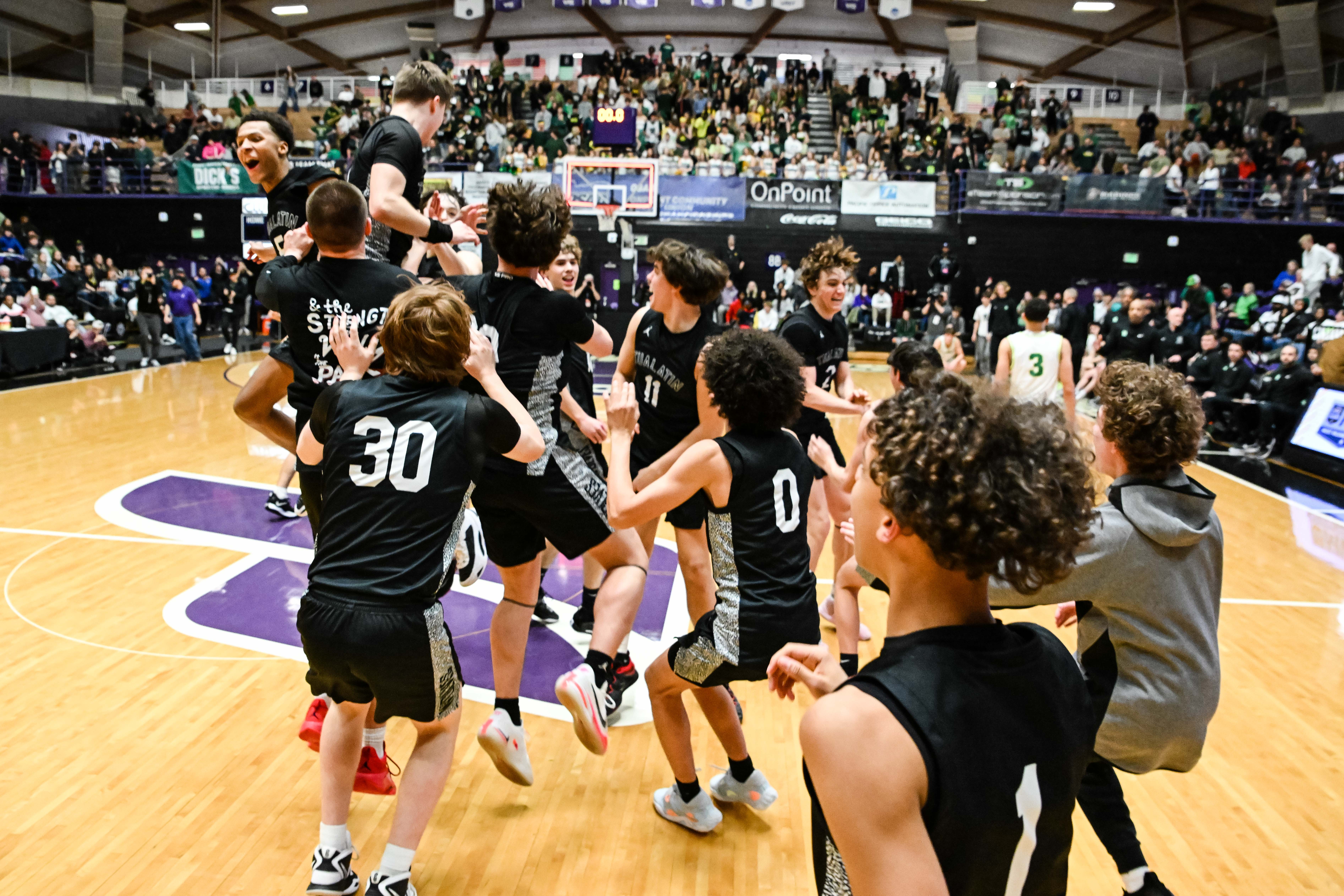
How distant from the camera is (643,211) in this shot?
20391mm

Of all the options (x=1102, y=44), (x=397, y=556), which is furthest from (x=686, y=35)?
(x=397, y=556)

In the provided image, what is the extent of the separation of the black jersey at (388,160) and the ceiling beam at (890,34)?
26.5 meters

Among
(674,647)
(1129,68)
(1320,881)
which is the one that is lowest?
(1320,881)

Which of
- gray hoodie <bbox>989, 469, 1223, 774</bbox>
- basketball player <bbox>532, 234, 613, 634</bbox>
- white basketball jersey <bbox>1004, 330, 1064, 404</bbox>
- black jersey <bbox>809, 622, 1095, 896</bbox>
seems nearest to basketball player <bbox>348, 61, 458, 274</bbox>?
basketball player <bbox>532, 234, 613, 634</bbox>

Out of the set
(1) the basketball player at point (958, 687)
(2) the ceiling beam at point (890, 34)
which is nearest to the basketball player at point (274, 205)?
(1) the basketball player at point (958, 687)

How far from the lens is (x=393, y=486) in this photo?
8.26ft

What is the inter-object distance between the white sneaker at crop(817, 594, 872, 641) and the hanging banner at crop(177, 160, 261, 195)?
21.0 meters

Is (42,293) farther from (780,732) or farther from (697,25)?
(697,25)

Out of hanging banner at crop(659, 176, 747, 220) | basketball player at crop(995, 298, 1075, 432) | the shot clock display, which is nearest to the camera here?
basketball player at crop(995, 298, 1075, 432)

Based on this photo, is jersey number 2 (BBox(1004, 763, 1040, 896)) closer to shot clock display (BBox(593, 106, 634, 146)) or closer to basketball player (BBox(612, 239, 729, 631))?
basketball player (BBox(612, 239, 729, 631))

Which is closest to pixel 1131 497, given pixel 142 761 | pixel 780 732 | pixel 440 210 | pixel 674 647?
pixel 674 647

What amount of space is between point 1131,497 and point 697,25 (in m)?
30.4

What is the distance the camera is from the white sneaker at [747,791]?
3.33 meters

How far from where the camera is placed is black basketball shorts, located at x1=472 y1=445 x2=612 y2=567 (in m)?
3.38
